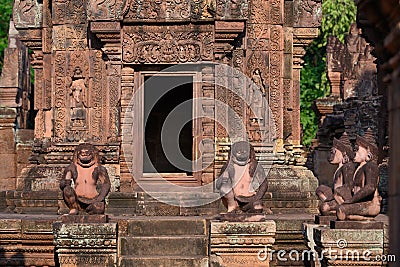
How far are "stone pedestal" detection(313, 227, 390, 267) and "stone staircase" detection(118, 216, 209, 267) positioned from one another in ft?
5.67

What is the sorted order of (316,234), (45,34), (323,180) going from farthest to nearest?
1. (323,180)
2. (45,34)
3. (316,234)

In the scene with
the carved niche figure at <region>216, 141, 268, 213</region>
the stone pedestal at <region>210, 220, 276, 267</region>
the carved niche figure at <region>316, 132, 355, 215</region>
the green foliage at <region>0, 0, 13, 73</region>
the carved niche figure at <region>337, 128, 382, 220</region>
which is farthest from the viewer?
the green foliage at <region>0, 0, 13, 73</region>

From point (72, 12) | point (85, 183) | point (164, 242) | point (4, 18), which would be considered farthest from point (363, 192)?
point (4, 18)

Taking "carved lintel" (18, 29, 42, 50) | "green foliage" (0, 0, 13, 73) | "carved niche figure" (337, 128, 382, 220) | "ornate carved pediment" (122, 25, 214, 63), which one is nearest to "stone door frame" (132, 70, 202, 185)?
"ornate carved pediment" (122, 25, 214, 63)

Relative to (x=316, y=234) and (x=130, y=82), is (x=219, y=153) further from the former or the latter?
(x=316, y=234)

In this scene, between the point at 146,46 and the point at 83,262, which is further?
the point at 146,46

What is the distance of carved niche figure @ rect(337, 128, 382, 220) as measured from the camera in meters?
10.7

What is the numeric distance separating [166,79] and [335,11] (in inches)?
721

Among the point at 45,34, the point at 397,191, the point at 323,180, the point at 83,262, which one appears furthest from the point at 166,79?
the point at 397,191

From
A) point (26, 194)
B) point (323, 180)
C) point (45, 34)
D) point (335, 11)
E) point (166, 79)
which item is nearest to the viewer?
point (26, 194)

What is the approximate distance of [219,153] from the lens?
1492 cm

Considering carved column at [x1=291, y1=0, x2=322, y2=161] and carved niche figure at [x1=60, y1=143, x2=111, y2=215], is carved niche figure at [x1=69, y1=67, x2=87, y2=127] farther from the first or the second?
carved niche figure at [x1=60, y1=143, x2=111, y2=215]

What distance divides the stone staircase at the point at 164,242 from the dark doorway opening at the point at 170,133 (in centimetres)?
617

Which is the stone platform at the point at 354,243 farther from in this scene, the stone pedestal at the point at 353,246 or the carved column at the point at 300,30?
the carved column at the point at 300,30
